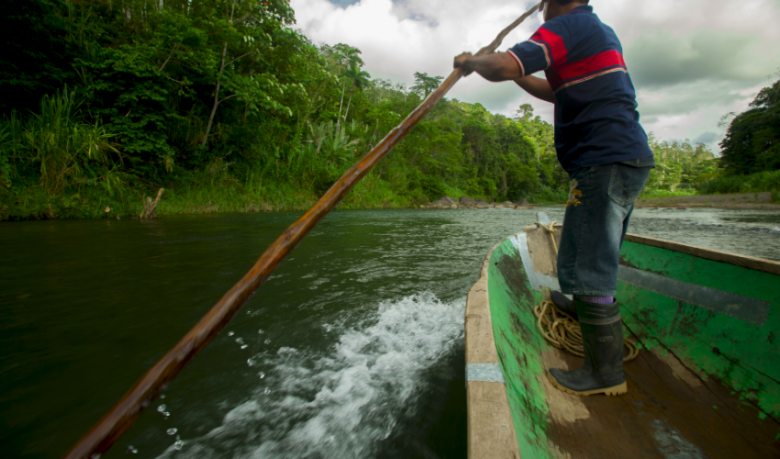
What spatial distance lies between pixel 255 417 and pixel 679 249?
2227 millimetres

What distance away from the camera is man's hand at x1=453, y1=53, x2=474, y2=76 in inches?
52.1

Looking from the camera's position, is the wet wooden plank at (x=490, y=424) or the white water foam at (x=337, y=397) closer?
the wet wooden plank at (x=490, y=424)

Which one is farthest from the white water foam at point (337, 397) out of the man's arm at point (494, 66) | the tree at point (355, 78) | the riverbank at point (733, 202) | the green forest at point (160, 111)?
the riverbank at point (733, 202)

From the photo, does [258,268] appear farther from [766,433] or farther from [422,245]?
[422,245]

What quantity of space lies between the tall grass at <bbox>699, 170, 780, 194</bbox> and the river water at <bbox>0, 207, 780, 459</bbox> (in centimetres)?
2388

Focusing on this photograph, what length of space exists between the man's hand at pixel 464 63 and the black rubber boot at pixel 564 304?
4.62 feet

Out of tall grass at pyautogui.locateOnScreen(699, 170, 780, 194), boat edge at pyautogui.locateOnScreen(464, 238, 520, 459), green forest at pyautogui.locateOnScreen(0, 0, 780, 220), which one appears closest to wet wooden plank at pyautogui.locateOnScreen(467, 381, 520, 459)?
boat edge at pyautogui.locateOnScreen(464, 238, 520, 459)

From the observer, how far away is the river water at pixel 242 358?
3.78 ft

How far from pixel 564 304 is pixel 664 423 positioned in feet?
2.57

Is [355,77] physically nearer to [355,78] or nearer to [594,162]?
[355,78]

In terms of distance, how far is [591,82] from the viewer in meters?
1.27

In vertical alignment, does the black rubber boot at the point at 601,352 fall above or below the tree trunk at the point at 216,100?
below

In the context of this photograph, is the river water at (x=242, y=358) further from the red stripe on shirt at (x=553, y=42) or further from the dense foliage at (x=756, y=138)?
the dense foliage at (x=756, y=138)

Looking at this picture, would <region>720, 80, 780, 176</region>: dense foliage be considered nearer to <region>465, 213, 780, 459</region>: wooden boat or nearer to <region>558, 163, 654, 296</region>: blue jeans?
<region>465, 213, 780, 459</region>: wooden boat
